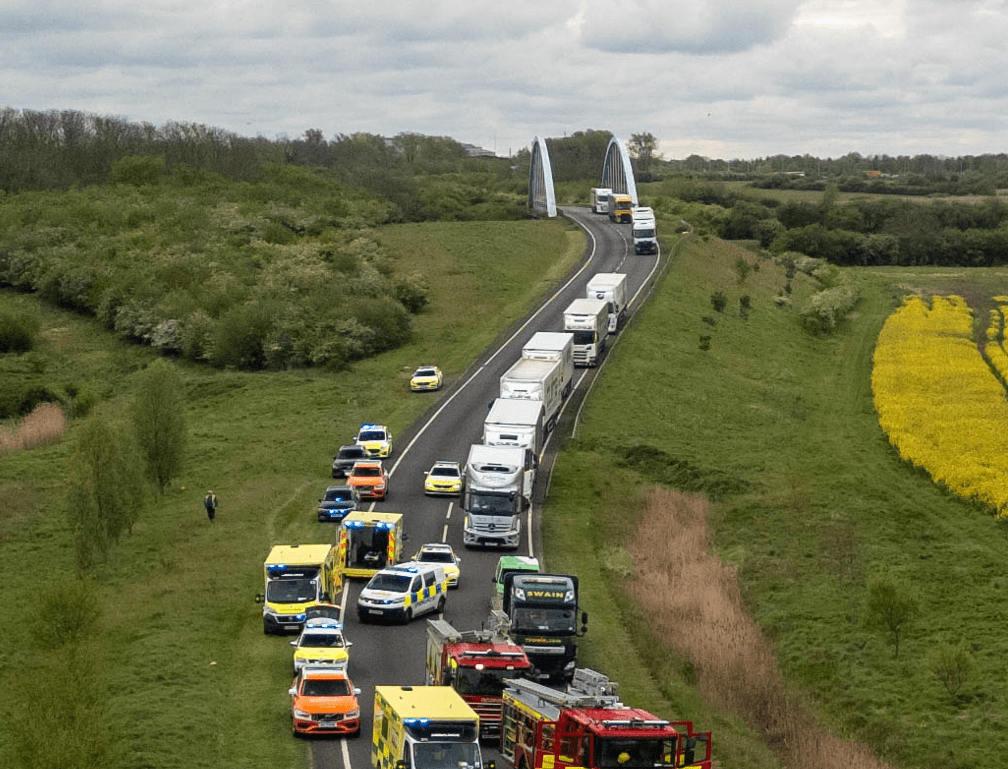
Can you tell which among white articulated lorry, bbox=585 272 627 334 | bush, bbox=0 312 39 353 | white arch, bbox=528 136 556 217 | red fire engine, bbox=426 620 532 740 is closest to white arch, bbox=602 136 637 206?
white arch, bbox=528 136 556 217

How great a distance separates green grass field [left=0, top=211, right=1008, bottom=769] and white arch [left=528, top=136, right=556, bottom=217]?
57.1 metres

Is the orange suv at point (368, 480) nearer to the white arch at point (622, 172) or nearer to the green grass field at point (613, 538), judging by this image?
the green grass field at point (613, 538)

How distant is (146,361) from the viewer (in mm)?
102625

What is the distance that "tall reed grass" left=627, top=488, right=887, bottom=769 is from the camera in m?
39.0

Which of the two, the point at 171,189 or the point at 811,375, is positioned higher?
the point at 171,189

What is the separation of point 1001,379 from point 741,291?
33.2m

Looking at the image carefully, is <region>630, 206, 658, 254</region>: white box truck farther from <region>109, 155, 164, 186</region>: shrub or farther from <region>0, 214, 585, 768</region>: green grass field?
<region>109, 155, 164, 186</region>: shrub

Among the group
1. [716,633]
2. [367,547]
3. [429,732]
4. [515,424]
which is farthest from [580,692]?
[515,424]

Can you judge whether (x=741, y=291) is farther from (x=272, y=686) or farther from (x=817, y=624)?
(x=272, y=686)

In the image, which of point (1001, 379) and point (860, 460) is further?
point (1001, 379)

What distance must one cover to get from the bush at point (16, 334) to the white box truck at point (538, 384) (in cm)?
5071

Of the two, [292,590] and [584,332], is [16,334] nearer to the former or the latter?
[584,332]

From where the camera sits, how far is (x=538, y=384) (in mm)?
68938

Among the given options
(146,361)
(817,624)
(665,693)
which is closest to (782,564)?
(817,624)
